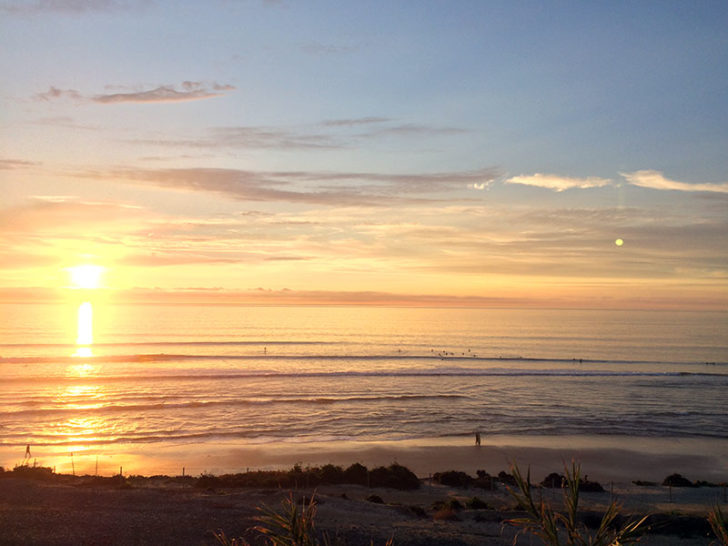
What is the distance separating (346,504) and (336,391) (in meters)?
26.9

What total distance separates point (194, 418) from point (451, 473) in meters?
18.8

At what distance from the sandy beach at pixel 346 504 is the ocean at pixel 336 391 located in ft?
17.0

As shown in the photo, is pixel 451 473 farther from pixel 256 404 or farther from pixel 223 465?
pixel 256 404

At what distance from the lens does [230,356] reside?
70.9 m

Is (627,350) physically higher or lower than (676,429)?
higher

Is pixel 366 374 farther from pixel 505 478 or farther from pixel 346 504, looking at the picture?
pixel 346 504

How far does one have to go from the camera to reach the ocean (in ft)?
112

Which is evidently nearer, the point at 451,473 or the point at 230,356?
the point at 451,473

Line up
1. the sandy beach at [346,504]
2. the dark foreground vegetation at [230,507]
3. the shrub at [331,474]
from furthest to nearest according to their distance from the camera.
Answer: the shrub at [331,474], the sandy beach at [346,504], the dark foreground vegetation at [230,507]

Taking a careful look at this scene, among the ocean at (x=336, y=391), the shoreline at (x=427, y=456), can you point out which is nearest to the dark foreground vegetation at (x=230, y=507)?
the shoreline at (x=427, y=456)

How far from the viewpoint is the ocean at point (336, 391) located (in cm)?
3419

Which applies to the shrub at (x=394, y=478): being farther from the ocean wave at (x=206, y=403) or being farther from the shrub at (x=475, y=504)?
the ocean wave at (x=206, y=403)

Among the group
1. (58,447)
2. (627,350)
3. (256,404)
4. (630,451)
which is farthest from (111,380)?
(627,350)

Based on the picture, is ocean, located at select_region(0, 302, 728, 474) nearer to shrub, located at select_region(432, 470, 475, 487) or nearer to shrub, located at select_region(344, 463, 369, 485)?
shrub, located at select_region(344, 463, 369, 485)
